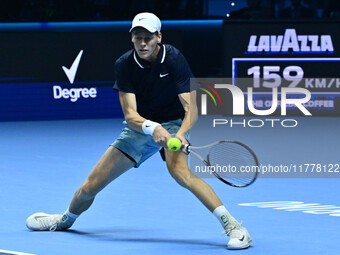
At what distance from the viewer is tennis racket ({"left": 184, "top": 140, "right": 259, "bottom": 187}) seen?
5805mm

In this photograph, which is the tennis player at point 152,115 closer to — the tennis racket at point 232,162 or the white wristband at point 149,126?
the white wristband at point 149,126

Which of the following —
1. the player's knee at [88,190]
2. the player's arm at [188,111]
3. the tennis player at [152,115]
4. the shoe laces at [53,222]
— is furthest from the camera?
the shoe laces at [53,222]

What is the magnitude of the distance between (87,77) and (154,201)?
595 cm

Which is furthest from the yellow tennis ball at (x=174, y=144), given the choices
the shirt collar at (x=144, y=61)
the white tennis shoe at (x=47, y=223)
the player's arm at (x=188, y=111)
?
the white tennis shoe at (x=47, y=223)

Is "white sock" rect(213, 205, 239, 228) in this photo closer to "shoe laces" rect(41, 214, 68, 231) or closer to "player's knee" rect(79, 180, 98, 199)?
"player's knee" rect(79, 180, 98, 199)

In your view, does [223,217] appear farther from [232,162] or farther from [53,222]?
[53,222]

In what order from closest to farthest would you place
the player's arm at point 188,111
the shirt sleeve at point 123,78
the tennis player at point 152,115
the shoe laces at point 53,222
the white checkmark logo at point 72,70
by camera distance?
the tennis player at point 152,115 < the player's arm at point 188,111 < the shirt sleeve at point 123,78 < the shoe laces at point 53,222 < the white checkmark logo at point 72,70

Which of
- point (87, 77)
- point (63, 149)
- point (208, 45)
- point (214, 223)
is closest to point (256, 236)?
point (214, 223)

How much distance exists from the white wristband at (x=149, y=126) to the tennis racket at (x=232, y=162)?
0.45 m

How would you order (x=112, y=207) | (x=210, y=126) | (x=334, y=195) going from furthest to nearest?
(x=210, y=126) < (x=334, y=195) < (x=112, y=207)

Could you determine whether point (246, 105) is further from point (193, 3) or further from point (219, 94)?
point (193, 3)

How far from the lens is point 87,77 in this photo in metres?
12.8

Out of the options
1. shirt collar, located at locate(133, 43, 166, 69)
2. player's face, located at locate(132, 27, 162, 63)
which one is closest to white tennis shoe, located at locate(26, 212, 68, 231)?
shirt collar, located at locate(133, 43, 166, 69)

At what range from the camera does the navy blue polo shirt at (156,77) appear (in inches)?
221
